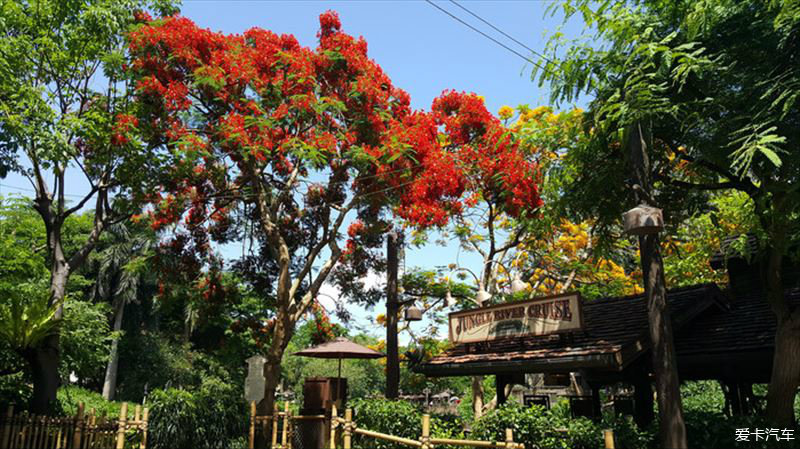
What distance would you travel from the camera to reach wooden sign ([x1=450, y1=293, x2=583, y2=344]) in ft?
33.2

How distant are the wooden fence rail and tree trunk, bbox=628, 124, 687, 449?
9.38 m

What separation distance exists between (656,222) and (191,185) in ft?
39.1

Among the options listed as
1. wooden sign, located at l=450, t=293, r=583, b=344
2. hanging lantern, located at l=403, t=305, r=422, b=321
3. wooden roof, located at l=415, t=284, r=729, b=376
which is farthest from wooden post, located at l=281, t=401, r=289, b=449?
wooden sign, located at l=450, t=293, r=583, b=344

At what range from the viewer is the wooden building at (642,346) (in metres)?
9.19

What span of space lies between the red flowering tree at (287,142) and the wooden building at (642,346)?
3761 millimetres

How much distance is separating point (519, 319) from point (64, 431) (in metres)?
9.29

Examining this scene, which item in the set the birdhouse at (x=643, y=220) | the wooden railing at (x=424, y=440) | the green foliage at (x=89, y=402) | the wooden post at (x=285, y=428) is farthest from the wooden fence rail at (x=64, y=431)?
the green foliage at (x=89, y=402)

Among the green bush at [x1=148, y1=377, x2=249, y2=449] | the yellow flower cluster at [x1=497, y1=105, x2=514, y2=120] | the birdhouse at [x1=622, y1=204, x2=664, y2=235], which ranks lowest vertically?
the green bush at [x1=148, y1=377, x2=249, y2=449]

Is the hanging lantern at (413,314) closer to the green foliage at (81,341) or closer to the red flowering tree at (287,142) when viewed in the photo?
the red flowering tree at (287,142)

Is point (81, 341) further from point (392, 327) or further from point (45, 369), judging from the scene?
point (392, 327)

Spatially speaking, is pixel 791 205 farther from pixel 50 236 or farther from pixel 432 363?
pixel 50 236

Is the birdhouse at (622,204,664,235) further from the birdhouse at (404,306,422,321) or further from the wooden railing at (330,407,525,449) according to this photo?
the birdhouse at (404,306,422,321)

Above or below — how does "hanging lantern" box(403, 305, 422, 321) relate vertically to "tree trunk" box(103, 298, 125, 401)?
above

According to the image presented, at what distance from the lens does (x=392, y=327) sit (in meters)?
13.7
